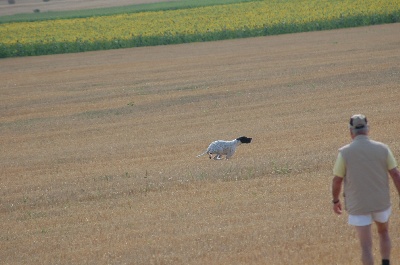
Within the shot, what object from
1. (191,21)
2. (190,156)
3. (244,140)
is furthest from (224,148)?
(191,21)

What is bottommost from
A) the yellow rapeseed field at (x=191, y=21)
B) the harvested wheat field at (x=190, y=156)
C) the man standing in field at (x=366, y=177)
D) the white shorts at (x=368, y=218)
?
the yellow rapeseed field at (x=191, y=21)

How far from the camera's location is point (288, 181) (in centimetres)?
1457

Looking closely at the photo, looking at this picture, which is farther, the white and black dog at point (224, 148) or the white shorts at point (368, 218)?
the white and black dog at point (224, 148)

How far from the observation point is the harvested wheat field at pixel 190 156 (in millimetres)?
11382

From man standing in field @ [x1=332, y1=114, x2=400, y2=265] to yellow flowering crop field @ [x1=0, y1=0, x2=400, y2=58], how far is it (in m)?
45.0

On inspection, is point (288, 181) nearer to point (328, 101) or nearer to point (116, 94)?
point (328, 101)

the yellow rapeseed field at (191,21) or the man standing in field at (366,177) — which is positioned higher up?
the man standing in field at (366,177)

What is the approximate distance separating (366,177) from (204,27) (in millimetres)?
48962

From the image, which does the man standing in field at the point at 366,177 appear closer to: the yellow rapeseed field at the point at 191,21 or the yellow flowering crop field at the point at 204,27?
the yellow flowering crop field at the point at 204,27

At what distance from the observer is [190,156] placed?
733 inches

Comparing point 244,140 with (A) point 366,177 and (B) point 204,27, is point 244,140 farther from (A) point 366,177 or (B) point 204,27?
(B) point 204,27

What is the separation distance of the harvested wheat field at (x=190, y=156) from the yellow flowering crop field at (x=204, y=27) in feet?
39.3

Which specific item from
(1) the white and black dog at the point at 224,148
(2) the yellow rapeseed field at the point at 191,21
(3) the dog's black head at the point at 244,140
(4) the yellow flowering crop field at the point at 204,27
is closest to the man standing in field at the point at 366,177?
(1) the white and black dog at the point at 224,148

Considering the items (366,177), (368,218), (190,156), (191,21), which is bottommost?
(191,21)
